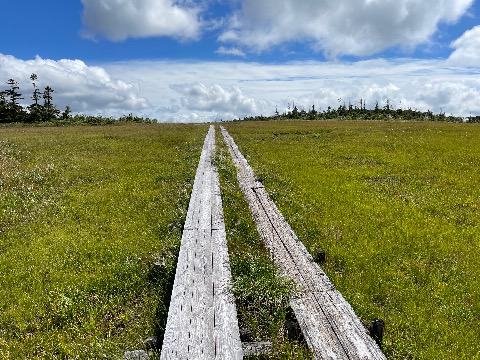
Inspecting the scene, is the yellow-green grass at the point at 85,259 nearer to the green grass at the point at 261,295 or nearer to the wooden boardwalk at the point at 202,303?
the wooden boardwalk at the point at 202,303

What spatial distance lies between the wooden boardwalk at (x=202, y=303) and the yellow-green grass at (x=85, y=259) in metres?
0.68

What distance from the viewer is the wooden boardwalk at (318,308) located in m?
4.74

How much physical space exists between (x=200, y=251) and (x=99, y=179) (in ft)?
38.7

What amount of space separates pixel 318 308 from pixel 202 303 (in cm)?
175

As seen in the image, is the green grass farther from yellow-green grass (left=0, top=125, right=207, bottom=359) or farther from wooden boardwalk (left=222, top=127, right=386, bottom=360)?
yellow-green grass (left=0, top=125, right=207, bottom=359)

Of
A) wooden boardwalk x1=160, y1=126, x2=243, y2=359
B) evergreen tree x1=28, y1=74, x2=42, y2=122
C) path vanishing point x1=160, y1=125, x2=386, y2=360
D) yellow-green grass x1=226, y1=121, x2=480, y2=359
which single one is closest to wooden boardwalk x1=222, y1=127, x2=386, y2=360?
path vanishing point x1=160, y1=125, x2=386, y2=360

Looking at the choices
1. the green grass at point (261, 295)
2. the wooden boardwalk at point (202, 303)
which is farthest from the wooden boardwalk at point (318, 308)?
the wooden boardwalk at point (202, 303)

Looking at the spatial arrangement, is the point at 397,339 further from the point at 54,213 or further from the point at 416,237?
the point at 54,213

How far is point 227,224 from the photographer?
10047 mm

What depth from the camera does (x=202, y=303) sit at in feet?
17.6

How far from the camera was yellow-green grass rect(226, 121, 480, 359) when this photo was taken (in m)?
5.86

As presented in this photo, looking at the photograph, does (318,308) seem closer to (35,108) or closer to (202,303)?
(202,303)

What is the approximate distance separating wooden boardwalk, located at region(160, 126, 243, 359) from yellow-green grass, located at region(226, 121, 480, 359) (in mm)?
2283

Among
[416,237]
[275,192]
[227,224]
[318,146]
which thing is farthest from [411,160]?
[227,224]
